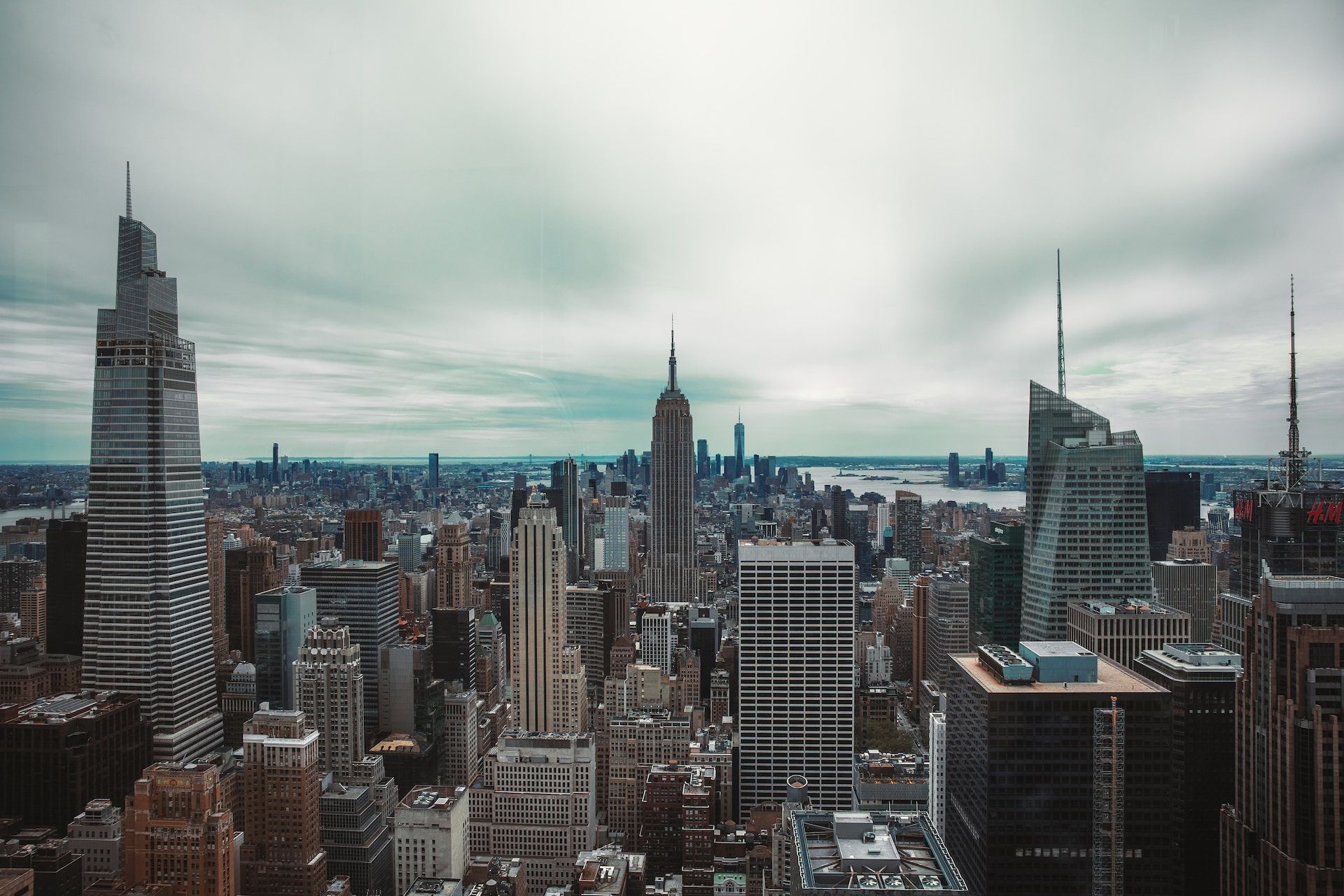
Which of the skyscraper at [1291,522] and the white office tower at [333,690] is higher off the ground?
the skyscraper at [1291,522]

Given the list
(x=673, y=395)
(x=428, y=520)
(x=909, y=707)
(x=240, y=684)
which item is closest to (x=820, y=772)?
(x=909, y=707)

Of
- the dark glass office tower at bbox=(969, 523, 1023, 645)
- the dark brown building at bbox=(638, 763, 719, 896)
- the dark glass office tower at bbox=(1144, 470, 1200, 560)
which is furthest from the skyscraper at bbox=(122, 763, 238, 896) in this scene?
the dark glass office tower at bbox=(1144, 470, 1200, 560)

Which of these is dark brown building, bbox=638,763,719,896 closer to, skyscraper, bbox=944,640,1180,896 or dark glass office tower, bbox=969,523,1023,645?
skyscraper, bbox=944,640,1180,896

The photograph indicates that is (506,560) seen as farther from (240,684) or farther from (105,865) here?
(105,865)

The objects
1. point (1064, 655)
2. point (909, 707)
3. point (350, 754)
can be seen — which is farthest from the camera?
point (909, 707)

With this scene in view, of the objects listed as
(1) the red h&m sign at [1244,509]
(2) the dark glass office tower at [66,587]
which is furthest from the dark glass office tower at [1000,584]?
(2) the dark glass office tower at [66,587]

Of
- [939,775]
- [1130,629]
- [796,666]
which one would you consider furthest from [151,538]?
[1130,629]

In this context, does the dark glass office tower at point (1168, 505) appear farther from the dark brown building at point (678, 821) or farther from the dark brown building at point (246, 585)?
the dark brown building at point (246, 585)
